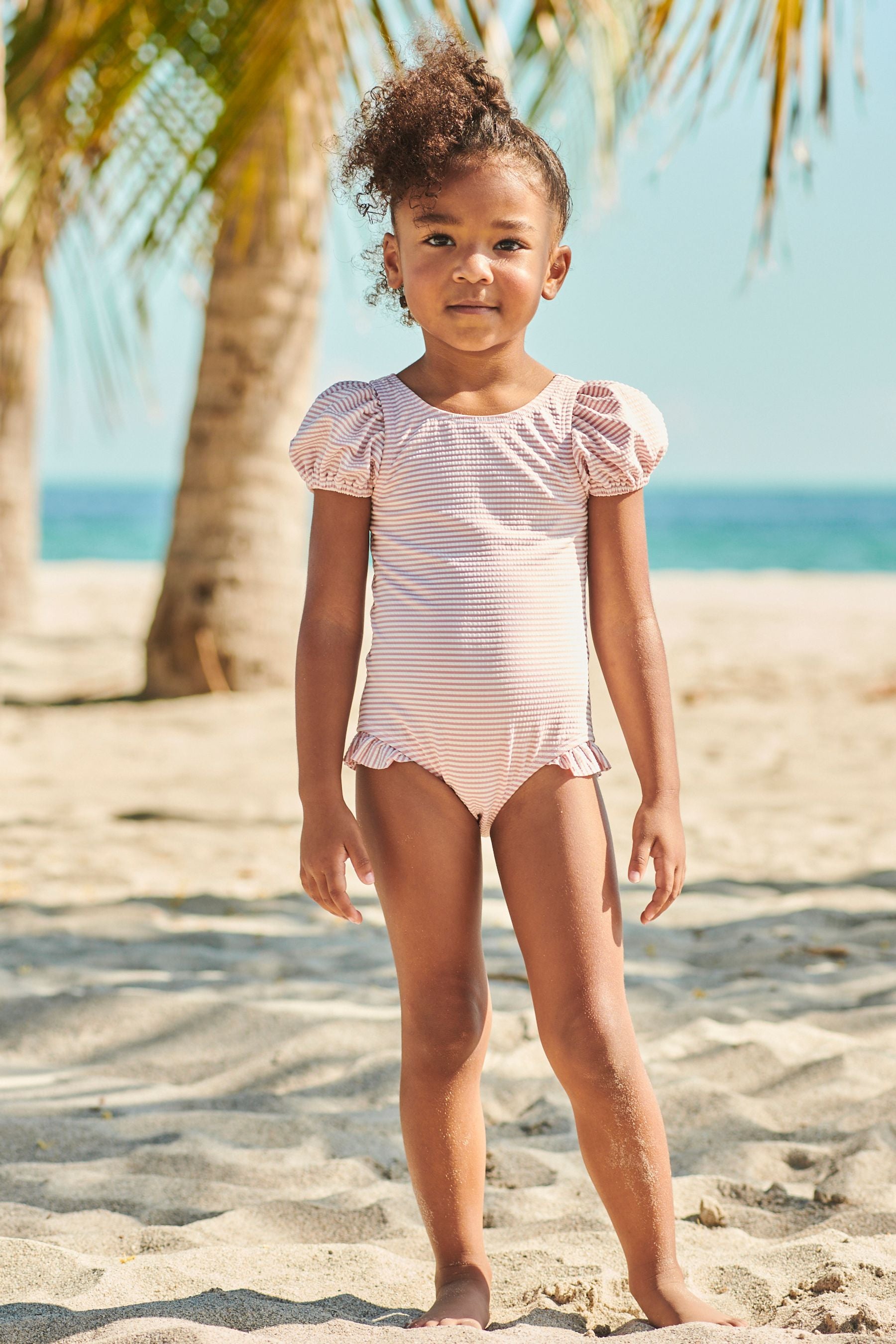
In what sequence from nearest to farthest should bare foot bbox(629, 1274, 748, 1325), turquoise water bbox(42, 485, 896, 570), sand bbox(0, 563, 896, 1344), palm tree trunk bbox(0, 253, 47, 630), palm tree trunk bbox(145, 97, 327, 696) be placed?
1. bare foot bbox(629, 1274, 748, 1325)
2. sand bbox(0, 563, 896, 1344)
3. palm tree trunk bbox(145, 97, 327, 696)
4. palm tree trunk bbox(0, 253, 47, 630)
5. turquoise water bbox(42, 485, 896, 570)

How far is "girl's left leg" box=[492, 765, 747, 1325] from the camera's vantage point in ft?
5.77

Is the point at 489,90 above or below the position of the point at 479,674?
above

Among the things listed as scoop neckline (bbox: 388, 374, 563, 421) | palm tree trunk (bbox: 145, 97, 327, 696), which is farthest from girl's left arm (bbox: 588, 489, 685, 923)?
palm tree trunk (bbox: 145, 97, 327, 696)

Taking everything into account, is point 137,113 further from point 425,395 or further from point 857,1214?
point 857,1214

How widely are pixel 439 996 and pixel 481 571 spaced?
1.95 ft

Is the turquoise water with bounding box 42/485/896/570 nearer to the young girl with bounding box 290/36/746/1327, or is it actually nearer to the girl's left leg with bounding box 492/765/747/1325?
the young girl with bounding box 290/36/746/1327

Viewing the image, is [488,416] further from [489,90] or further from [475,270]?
[489,90]

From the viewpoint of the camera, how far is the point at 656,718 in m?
1.88

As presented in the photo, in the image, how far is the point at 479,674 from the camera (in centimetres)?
181

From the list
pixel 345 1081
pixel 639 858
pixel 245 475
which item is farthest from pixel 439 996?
pixel 245 475

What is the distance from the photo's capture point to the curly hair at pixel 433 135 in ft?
6.10

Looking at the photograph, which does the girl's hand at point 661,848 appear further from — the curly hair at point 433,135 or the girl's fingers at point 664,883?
the curly hair at point 433,135

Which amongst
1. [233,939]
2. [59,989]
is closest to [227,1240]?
[59,989]

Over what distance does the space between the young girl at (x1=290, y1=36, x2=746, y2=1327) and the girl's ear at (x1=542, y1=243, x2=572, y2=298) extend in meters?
0.06
